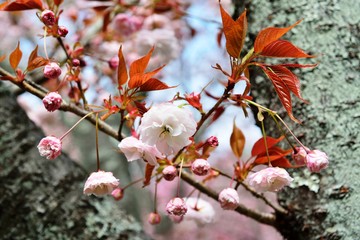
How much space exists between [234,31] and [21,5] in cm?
43

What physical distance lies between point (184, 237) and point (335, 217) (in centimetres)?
541

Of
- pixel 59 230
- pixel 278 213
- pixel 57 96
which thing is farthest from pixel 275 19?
pixel 59 230

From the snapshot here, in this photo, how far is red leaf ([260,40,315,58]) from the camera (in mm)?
717

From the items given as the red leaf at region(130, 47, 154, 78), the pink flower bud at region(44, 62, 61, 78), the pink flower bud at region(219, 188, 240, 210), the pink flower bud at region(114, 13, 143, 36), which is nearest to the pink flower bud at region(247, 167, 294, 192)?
the pink flower bud at region(219, 188, 240, 210)

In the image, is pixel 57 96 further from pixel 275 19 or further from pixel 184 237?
pixel 184 237

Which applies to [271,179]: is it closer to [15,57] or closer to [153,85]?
[153,85]

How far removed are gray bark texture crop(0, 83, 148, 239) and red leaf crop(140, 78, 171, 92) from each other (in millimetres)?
571

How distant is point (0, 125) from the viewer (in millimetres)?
1278

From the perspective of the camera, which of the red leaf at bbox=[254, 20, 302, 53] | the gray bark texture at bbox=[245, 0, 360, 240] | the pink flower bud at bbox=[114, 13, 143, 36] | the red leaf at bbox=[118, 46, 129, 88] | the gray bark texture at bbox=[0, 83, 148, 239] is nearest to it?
the red leaf at bbox=[254, 20, 302, 53]

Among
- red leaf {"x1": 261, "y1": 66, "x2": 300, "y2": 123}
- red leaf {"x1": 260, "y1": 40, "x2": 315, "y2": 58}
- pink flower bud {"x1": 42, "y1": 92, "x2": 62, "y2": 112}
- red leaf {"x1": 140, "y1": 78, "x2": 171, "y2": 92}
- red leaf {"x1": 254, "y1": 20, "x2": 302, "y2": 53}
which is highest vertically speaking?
red leaf {"x1": 254, "y1": 20, "x2": 302, "y2": 53}

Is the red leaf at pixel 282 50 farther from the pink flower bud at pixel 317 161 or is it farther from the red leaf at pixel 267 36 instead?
the pink flower bud at pixel 317 161

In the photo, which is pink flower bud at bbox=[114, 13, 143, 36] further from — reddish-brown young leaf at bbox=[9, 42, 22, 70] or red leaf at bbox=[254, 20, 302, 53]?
red leaf at bbox=[254, 20, 302, 53]

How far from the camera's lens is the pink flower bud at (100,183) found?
79cm

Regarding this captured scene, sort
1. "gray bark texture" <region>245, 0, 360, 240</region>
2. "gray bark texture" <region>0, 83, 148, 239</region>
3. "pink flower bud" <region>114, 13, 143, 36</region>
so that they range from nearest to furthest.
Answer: "gray bark texture" <region>245, 0, 360, 240</region>
"gray bark texture" <region>0, 83, 148, 239</region>
"pink flower bud" <region>114, 13, 143, 36</region>
